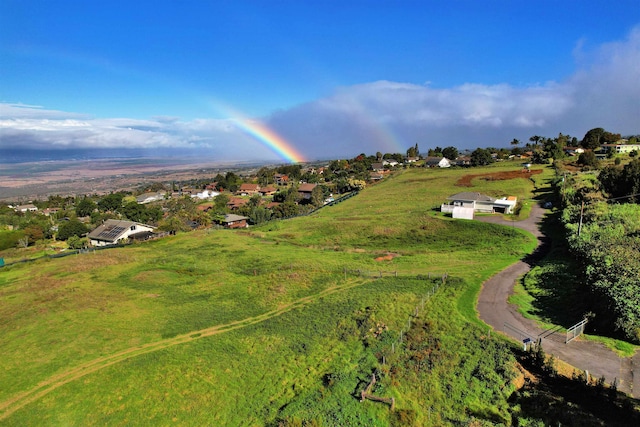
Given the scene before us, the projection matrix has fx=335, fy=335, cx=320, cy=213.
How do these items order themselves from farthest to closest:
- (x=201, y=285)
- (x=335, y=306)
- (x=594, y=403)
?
→ (x=201, y=285), (x=335, y=306), (x=594, y=403)

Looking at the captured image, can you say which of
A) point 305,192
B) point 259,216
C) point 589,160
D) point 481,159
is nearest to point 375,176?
point 305,192

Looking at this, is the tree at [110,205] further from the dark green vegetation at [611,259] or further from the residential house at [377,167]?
the dark green vegetation at [611,259]

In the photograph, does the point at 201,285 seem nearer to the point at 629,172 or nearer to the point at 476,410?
the point at 476,410

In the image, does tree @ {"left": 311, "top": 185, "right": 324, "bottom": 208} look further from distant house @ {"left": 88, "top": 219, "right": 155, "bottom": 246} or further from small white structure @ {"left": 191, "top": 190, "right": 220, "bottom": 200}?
small white structure @ {"left": 191, "top": 190, "right": 220, "bottom": 200}

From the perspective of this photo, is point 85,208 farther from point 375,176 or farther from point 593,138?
point 593,138

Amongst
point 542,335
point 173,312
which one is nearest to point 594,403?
point 542,335

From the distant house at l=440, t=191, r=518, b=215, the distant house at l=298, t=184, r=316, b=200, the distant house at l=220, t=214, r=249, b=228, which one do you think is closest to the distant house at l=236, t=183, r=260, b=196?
the distant house at l=298, t=184, r=316, b=200

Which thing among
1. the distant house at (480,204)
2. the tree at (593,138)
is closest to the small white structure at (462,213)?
the distant house at (480,204)
